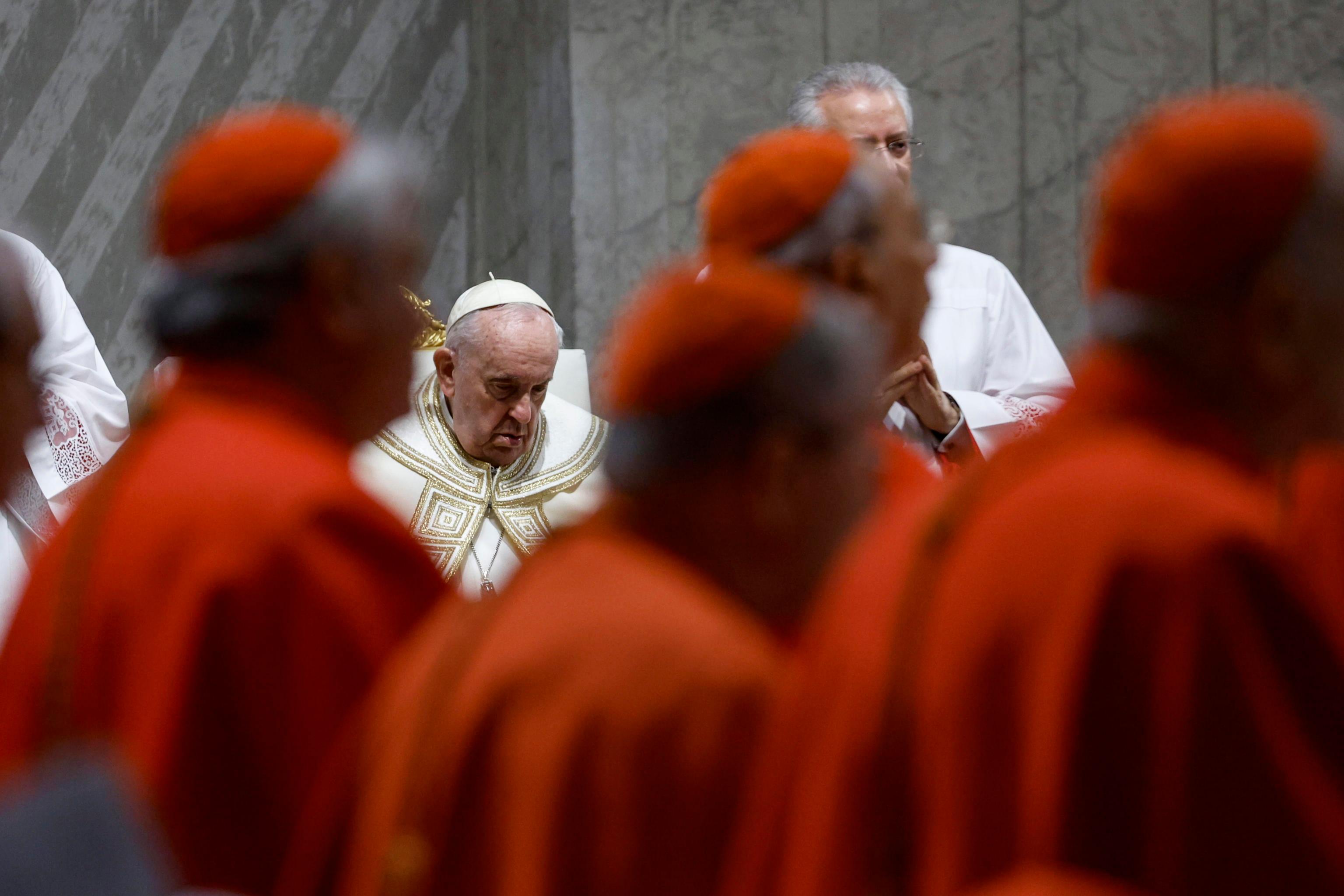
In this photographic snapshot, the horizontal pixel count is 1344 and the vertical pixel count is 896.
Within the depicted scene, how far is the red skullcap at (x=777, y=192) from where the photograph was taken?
307cm

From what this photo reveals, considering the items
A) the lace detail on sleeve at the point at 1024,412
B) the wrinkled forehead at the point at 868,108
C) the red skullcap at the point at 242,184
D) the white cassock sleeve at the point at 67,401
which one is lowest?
the white cassock sleeve at the point at 67,401

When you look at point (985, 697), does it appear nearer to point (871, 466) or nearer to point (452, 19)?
point (871, 466)

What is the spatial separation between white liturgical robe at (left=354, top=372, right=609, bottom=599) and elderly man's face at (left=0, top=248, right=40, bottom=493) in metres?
4.03

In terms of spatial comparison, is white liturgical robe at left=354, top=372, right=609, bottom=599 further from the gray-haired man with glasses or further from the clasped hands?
the clasped hands

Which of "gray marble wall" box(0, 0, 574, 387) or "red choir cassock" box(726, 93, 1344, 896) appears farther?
"gray marble wall" box(0, 0, 574, 387)

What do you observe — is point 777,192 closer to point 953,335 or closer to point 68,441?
point 953,335

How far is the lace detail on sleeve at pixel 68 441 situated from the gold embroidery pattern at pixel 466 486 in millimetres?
958

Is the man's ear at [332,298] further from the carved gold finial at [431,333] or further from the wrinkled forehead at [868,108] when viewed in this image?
the carved gold finial at [431,333]

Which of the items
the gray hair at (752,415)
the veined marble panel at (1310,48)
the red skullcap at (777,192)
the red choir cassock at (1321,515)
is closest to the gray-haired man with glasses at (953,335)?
the red skullcap at (777,192)

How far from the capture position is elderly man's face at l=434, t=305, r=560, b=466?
647cm

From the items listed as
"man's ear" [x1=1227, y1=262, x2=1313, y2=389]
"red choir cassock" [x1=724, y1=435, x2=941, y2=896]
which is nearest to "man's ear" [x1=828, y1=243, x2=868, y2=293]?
"red choir cassock" [x1=724, y1=435, x2=941, y2=896]

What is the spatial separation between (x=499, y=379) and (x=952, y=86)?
238cm

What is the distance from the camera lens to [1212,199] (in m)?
1.97

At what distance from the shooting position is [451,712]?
2.01 m
